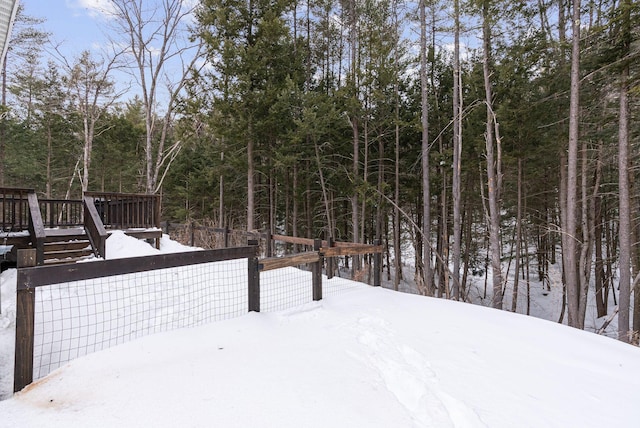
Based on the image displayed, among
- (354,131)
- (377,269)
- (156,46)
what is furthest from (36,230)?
(156,46)

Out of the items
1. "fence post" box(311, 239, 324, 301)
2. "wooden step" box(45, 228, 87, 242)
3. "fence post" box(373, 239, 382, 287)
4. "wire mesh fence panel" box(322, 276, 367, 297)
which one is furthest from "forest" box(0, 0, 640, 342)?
"wooden step" box(45, 228, 87, 242)

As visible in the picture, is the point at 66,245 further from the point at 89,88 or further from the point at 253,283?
the point at 89,88

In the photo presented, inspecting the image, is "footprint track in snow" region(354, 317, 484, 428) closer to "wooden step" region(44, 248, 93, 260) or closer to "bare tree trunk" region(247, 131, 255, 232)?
"wooden step" region(44, 248, 93, 260)

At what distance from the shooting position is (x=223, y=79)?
12086 mm

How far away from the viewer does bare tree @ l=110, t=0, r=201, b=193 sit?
14.4m

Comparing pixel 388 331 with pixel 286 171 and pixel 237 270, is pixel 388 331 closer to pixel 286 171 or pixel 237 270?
pixel 237 270

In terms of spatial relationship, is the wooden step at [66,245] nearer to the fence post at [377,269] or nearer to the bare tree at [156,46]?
the fence post at [377,269]

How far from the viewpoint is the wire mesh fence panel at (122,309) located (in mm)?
3051

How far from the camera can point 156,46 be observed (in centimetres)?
1509

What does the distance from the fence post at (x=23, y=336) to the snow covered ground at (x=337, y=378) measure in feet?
0.40

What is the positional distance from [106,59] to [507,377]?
20.7 m

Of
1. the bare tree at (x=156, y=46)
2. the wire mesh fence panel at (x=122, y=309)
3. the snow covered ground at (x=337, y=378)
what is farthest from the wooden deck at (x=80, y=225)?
the bare tree at (x=156, y=46)

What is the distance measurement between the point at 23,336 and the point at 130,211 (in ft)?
26.3

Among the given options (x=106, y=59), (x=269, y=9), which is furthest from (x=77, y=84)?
(x=269, y=9)
